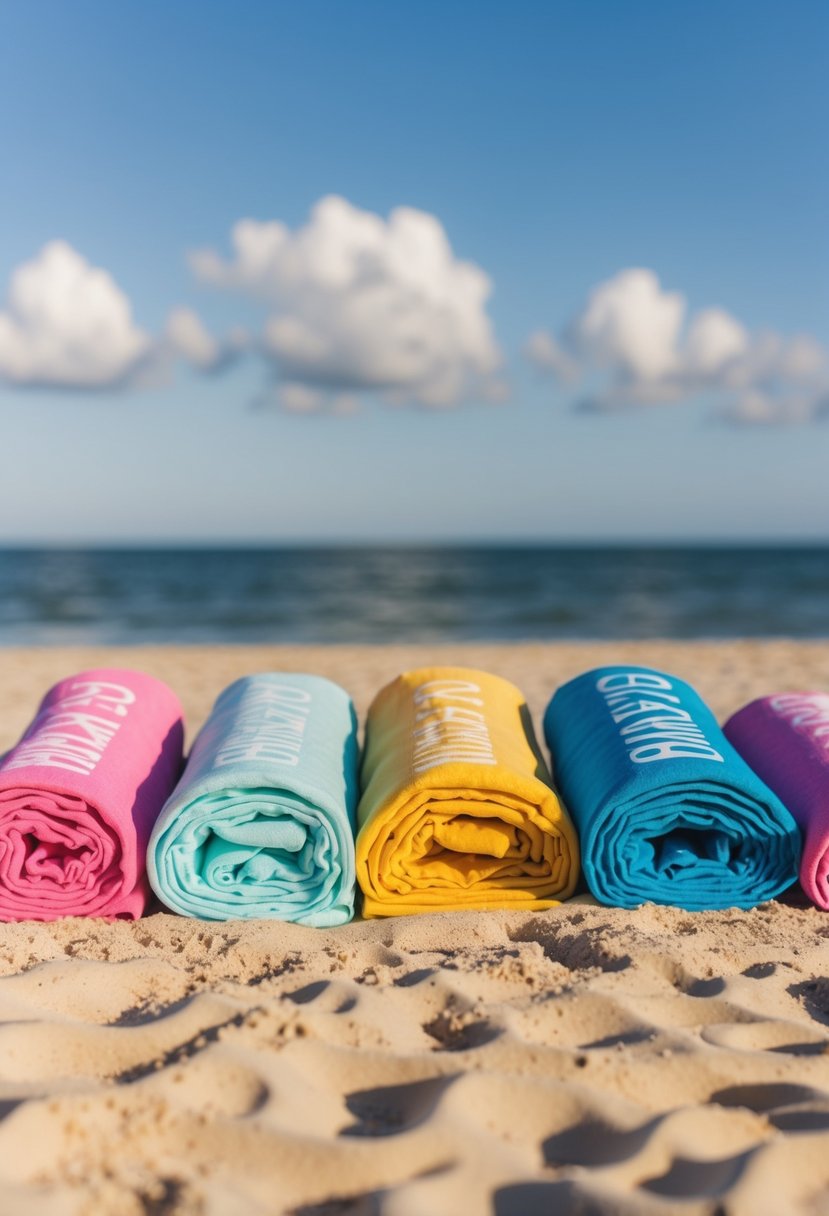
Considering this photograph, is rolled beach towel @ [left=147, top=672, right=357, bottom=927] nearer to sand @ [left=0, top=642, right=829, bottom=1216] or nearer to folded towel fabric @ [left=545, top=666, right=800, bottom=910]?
sand @ [left=0, top=642, right=829, bottom=1216]

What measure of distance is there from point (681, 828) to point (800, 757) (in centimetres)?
61

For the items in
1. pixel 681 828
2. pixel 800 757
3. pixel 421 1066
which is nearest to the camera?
pixel 421 1066

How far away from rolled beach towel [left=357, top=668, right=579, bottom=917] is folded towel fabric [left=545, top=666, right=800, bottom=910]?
0.14 meters

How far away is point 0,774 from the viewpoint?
332 cm

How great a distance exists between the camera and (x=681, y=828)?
349cm

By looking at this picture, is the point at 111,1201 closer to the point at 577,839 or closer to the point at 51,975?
the point at 51,975

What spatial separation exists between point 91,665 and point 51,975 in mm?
10232

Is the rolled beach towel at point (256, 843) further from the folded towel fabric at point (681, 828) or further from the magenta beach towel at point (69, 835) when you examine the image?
the folded towel fabric at point (681, 828)

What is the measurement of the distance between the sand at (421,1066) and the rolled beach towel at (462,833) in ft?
0.47

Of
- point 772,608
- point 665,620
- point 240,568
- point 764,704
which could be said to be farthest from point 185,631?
point 240,568

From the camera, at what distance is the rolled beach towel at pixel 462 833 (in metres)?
3.32

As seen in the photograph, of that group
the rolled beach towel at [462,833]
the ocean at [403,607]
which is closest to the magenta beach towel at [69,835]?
the rolled beach towel at [462,833]

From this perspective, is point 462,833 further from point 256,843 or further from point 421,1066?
point 421,1066

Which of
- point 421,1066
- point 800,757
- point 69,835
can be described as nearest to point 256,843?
point 69,835
